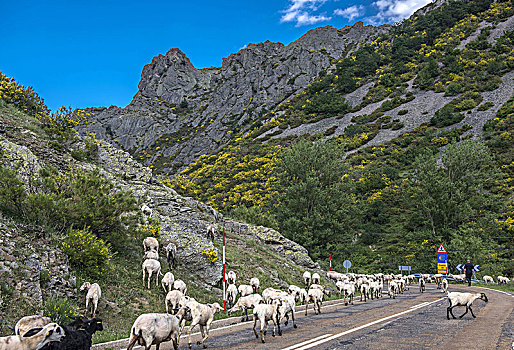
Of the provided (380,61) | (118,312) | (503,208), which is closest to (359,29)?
(380,61)

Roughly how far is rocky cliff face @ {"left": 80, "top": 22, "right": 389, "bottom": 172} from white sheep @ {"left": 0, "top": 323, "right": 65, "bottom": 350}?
83.3 meters

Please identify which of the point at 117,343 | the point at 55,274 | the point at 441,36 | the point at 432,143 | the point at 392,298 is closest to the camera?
the point at 117,343

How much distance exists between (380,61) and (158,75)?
295 ft

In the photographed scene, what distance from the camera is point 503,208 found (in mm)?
41156

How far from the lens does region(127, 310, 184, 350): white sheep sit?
6.55 metres

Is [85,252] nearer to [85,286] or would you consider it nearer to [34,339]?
[85,286]

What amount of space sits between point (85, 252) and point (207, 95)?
424 feet

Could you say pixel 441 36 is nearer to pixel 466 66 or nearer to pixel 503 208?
pixel 466 66

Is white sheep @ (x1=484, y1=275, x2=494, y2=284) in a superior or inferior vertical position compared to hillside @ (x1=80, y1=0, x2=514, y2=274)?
inferior

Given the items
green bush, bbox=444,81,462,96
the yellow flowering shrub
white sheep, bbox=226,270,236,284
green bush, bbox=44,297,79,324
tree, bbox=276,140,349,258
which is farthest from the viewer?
green bush, bbox=444,81,462,96

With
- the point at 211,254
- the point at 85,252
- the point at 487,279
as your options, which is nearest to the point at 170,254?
the point at 211,254

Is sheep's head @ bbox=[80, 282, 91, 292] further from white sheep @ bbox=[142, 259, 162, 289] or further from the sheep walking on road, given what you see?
the sheep walking on road

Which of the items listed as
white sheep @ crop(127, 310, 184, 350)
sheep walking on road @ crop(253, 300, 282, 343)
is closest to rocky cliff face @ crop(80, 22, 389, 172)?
sheep walking on road @ crop(253, 300, 282, 343)

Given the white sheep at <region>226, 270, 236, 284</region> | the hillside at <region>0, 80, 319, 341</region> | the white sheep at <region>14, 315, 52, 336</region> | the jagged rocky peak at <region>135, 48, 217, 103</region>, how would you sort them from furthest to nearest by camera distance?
the jagged rocky peak at <region>135, 48, 217, 103</region> < the white sheep at <region>226, 270, 236, 284</region> < the hillside at <region>0, 80, 319, 341</region> < the white sheep at <region>14, 315, 52, 336</region>
